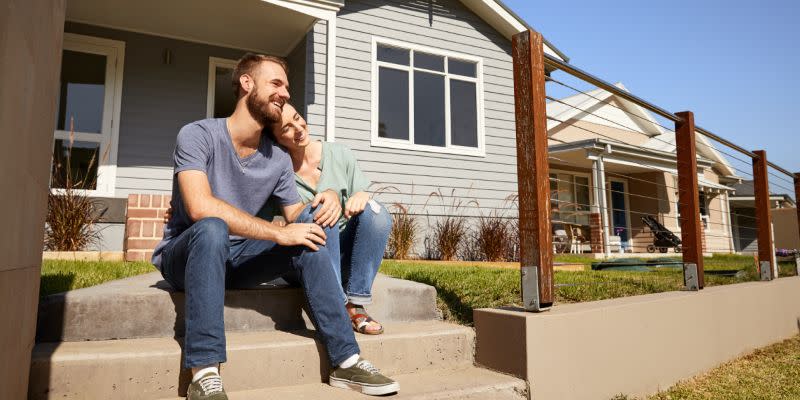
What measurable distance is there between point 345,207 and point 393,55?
19.6 ft

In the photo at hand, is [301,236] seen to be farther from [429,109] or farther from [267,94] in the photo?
[429,109]

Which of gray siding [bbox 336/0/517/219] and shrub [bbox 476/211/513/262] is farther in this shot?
gray siding [bbox 336/0/517/219]

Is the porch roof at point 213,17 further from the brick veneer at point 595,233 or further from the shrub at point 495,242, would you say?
the brick veneer at point 595,233

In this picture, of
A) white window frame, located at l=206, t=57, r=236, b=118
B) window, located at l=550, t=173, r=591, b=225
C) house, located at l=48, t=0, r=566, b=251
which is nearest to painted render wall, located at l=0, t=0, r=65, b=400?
house, located at l=48, t=0, r=566, b=251

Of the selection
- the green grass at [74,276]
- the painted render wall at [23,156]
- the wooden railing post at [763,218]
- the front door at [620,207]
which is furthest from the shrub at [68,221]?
the front door at [620,207]

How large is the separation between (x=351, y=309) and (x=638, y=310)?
1.45 metres

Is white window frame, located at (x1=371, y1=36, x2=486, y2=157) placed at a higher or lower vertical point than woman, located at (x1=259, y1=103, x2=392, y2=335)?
higher

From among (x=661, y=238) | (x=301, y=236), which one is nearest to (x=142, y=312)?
(x=301, y=236)

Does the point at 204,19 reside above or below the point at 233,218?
above

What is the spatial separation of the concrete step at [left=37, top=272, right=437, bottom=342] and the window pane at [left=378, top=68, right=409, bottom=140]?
5.49 metres

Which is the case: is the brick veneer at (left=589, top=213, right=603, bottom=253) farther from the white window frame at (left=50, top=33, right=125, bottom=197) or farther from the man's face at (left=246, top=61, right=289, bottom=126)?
the man's face at (left=246, top=61, right=289, bottom=126)

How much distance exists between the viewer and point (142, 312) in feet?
6.42

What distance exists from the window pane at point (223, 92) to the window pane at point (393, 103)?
214 centimetres

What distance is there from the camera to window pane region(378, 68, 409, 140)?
24.9 feet
